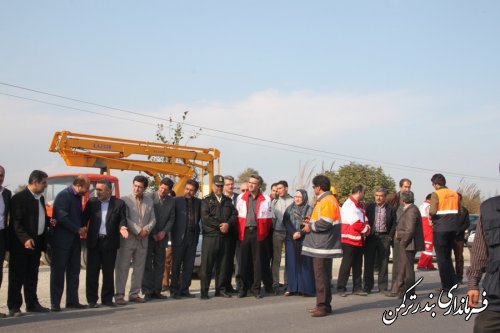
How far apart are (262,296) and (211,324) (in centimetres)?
343

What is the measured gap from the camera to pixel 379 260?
13.5m

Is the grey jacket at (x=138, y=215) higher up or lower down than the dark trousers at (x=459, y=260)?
higher up

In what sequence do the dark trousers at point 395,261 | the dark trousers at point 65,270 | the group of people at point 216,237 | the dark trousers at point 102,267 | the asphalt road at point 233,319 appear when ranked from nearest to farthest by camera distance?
the asphalt road at point 233,319, the group of people at point 216,237, the dark trousers at point 65,270, the dark trousers at point 102,267, the dark trousers at point 395,261

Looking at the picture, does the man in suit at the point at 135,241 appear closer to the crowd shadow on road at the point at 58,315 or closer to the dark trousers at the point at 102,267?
the dark trousers at the point at 102,267

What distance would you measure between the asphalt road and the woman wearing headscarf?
0.68 m

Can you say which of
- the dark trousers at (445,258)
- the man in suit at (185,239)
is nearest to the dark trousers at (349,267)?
the dark trousers at (445,258)

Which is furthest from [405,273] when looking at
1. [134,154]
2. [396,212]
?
[134,154]

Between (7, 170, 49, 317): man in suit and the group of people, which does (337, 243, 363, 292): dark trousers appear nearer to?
the group of people

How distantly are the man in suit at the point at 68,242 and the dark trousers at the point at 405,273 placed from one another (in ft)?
17.5

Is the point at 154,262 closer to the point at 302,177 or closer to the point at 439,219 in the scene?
the point at 439,219

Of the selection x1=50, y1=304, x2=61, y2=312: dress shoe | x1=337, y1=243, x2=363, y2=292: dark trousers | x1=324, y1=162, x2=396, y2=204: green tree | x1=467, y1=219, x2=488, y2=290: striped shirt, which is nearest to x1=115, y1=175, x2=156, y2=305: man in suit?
x1=50, y1=304, x2=61, y2=312: dress shoe

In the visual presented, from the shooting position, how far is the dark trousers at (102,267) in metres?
11.3

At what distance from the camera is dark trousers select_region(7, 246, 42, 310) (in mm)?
10094

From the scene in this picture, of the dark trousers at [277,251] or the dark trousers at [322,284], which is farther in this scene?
the dark trousers at [277,251]
